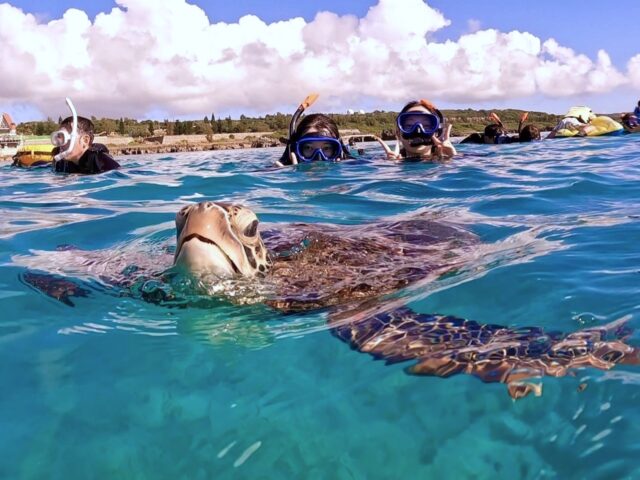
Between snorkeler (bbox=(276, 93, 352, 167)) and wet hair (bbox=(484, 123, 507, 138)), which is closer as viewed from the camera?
snorkeler (bbox=(276, 93, 352, 167))

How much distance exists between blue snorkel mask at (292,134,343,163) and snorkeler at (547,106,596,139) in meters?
14.8

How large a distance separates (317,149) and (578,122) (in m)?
16.7

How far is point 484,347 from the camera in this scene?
2.87m

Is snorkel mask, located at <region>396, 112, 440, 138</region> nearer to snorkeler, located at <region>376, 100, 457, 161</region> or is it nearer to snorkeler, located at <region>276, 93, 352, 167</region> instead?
snorkeler, located at <region>376, 100, 457, 161</region>

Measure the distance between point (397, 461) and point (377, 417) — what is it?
27 cm

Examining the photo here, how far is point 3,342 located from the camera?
10.8 ft

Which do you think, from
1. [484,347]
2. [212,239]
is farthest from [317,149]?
[484,347]

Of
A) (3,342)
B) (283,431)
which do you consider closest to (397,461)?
(283,431)

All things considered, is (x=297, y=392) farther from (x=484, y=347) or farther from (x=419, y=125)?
(x=419, y=125)

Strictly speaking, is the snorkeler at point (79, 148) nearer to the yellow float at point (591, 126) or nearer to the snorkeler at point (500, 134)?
the snorkeler at point (500, 134)

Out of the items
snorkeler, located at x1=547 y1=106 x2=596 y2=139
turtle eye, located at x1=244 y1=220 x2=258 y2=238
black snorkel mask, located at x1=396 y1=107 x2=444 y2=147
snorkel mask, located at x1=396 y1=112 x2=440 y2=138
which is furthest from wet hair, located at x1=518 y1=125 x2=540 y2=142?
turtle eye, located at x1=244 y1=220 x2=258 y2=238

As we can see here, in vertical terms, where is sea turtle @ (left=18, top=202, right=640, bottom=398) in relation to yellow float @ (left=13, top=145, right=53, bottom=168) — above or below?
below

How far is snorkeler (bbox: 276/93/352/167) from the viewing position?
12.3 m

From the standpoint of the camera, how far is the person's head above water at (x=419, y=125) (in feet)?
39.6
